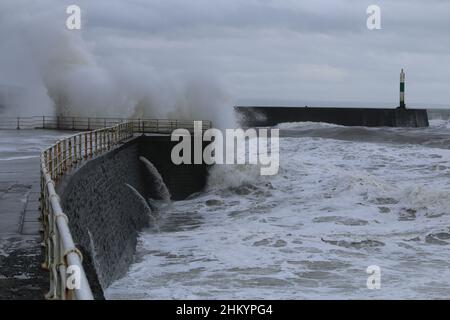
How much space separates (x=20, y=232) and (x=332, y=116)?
48.1 m

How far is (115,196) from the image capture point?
14062 mm

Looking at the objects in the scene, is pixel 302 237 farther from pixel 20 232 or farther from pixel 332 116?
pixel 332 116

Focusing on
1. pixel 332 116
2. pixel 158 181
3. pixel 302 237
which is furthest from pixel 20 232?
pixel 332 116

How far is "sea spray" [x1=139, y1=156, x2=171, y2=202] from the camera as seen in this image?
2058 cm

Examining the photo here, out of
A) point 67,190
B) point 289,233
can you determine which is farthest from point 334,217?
point 67,190

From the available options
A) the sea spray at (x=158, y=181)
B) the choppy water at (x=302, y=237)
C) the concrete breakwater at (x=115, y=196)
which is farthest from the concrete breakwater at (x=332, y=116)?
the sea spray at (x=158, y=181)

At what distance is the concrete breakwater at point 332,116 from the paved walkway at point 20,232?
3838 centimetres

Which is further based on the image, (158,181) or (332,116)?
(332,116)

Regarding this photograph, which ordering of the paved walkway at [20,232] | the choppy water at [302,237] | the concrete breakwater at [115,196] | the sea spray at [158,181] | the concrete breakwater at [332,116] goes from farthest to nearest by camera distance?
the concrete breakwater at [332,116] → the sea spray at [158,181] → the choppy water at [302,237] → the concrete breakwater at [115,196] → the paved walkway at [20,232]

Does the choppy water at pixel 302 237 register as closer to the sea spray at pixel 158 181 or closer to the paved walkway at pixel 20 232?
the sea spray at pixel 158 181

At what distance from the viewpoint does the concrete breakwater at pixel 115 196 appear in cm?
920

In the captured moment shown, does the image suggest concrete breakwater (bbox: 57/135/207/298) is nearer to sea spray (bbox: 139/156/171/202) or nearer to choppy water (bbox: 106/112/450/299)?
sea spray (bbox: 139/156/171/202)

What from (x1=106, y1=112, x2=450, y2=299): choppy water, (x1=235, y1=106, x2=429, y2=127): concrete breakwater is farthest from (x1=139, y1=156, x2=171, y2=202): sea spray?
(x1=235, y1=106, x2=429, y2=127): concrete breakwater
